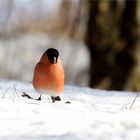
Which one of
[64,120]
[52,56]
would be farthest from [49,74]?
[64,120]

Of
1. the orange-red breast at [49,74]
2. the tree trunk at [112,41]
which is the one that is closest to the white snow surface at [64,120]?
the orange-red breast at [49,74]

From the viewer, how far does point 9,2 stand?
1304 cm

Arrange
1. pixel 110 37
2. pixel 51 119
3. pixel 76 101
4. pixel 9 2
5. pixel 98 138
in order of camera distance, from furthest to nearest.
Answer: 1. pixel 9 2
2. pixel 110 37
3. pixel 76 101
4. pixel 51 119
5. pixel 98 138

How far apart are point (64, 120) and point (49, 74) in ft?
2.35

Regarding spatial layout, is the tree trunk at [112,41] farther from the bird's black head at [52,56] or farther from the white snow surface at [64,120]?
the bird's black head at [52,56]

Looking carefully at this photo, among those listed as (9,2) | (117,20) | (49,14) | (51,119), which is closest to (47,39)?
(49,14)

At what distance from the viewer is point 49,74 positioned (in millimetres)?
4059

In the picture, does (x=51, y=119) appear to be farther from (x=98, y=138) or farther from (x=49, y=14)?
(x=49, y=14)

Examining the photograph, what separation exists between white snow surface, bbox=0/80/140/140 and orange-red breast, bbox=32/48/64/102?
0.36 ft

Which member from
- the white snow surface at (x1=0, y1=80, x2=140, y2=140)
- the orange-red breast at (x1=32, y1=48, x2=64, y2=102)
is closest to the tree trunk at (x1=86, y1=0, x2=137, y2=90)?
the white snow surface at (x1=0, y1=80, x2=140, y2=140)

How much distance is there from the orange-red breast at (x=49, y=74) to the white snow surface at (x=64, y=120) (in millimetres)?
111

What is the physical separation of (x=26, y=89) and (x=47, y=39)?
50.4 feet

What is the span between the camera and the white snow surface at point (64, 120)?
3.14 meters

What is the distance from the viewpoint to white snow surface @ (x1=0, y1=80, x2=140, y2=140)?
124 inches
